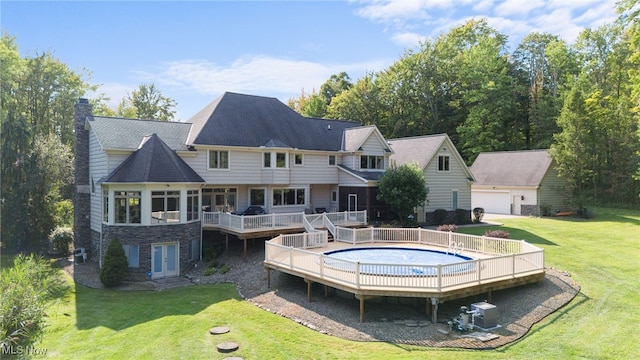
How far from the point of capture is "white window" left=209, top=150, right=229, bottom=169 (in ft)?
77.4

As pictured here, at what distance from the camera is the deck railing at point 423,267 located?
12320 mm

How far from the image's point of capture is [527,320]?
39.7 ft


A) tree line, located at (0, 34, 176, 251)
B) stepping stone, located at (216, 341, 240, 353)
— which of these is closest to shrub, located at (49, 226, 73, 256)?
tree line, located at (0, 34, 176, 251)

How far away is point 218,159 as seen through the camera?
78.0 feet

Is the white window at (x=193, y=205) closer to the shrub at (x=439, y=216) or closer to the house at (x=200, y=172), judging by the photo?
the house at (x=200, y=172)

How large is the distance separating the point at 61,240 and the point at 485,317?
24395 millimetres

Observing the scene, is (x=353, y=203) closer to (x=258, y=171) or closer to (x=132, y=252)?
(x=258, y=171)

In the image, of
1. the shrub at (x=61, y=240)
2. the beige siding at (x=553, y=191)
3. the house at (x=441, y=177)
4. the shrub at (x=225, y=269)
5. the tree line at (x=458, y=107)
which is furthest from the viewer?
the beige siding at (x=553, y=191)

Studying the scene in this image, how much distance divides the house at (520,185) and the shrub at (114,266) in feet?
95.1

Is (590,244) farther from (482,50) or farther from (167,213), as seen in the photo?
(482,50)

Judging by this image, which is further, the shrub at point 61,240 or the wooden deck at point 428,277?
the shrub at point 61,240

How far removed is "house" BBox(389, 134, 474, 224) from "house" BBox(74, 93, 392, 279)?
2.80 meters

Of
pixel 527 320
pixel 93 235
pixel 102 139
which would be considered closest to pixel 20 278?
pixel 102 139

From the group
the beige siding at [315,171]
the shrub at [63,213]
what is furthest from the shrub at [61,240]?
the beige siding at [315,171]
